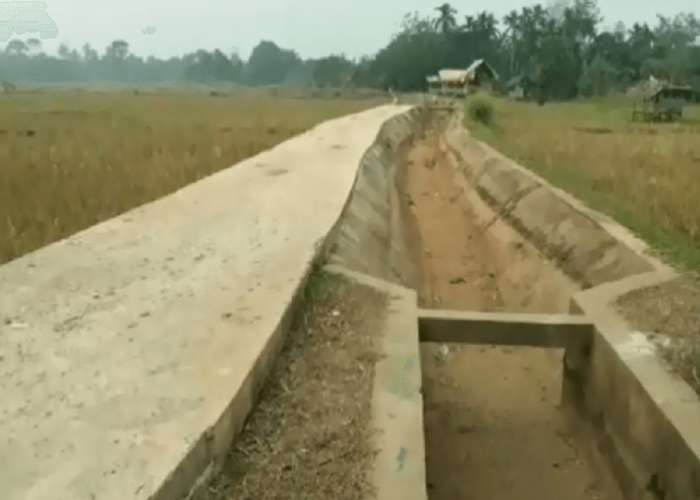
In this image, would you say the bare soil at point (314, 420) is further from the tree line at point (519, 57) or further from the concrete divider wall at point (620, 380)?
the tree line at point (519, 57)

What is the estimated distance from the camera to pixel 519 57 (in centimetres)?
4009

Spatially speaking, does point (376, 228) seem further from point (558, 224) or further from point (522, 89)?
point (522, 89)

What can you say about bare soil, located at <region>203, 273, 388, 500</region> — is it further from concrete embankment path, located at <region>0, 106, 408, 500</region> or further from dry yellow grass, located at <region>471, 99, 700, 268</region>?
dry yellow grass, located at <region>471, 99, 700, 268</region>

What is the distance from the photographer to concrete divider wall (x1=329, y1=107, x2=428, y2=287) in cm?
473

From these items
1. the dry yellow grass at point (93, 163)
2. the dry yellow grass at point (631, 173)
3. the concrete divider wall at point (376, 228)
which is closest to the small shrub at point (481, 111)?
the dry yellow grass at point (631, 173)

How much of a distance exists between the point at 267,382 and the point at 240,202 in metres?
2.86

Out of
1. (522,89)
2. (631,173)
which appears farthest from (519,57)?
(631,173)

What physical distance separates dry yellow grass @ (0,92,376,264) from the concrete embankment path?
18.7 inches

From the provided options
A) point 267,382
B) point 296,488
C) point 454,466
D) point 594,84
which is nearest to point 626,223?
point 454,466

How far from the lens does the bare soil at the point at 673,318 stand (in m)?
3.09

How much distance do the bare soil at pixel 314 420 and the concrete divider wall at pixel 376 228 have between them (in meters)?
1.00

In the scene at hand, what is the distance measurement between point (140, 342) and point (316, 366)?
67cm

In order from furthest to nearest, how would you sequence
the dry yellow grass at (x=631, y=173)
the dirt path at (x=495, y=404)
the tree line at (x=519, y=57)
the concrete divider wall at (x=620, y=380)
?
the tree line at (x=519, y=57) → the dry yellow grass at (x=631, y=173) → the dirt path at (x=495, y=404) → the concrete divider wall at (x=620, y=380)

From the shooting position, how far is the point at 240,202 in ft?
17.5
